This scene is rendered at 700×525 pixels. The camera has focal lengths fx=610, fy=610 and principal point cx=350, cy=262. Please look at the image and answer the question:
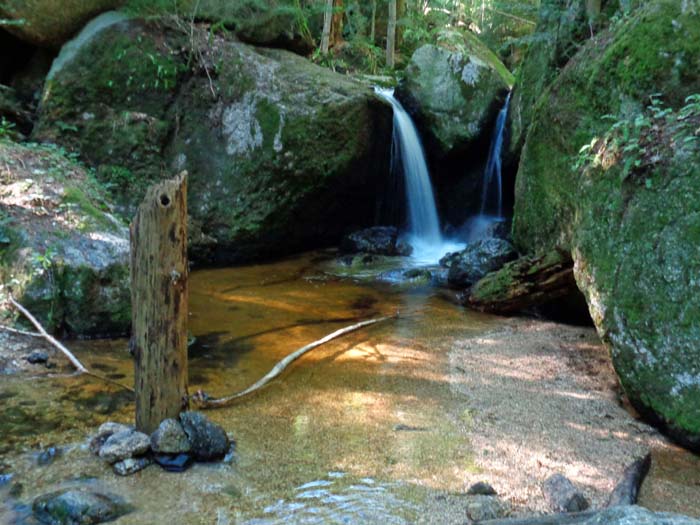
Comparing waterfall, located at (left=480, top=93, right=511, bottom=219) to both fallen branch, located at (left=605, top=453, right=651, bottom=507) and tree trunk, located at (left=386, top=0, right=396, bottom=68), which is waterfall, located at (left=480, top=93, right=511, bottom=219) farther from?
fallen branch, located at (left=605, top=453, right=651, bottom=507)

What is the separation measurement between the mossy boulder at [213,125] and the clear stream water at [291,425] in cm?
303

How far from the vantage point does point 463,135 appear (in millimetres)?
11539

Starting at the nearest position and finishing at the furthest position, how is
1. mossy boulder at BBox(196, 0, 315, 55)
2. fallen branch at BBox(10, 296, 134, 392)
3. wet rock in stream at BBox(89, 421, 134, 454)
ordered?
wet rock in stream at BBox(89, 421, 134, 454)
fallen branch at BBox(10, 296, 134, 392)
mossy boulder at BBox(196, 0, 315, 55)

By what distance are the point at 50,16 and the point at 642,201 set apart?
9165 mm

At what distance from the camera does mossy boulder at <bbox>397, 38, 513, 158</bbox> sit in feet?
38.0

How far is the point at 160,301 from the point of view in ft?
12.6

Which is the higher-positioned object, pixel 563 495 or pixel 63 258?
pixel 63 258

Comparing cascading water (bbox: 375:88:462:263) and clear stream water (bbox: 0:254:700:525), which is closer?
clear stream water (bbox: 0:254:700:525)

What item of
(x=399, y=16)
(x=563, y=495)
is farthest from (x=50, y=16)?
(x=399, y=16)

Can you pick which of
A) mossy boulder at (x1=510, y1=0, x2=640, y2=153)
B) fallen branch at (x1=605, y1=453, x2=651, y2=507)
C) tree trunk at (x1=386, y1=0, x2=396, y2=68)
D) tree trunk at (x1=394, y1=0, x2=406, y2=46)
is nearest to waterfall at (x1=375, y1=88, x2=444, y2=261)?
mossy boulder at (x1=510, y1=0, x2=640, y2=153)

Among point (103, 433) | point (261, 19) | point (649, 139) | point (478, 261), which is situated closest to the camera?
point (103, 433)

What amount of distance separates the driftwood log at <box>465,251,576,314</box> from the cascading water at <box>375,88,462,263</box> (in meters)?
3.62

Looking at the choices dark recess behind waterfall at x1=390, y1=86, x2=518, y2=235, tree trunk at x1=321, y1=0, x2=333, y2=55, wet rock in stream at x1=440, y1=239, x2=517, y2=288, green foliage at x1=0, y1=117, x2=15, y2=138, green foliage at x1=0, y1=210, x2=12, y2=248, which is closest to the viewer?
green foliage at x1=0, y1=210, x2=12, y2=248

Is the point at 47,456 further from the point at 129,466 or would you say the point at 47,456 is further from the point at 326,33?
the point at 326,33
